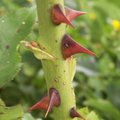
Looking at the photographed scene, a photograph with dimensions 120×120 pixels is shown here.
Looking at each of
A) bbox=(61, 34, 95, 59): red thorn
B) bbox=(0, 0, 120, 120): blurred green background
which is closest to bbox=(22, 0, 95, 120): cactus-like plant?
bbox=(61, 34, 95, 59): red thorn

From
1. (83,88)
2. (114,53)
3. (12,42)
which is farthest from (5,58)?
(114,53)

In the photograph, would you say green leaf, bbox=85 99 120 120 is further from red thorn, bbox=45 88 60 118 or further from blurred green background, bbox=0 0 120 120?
red thorn, bbox=45 88 60 118

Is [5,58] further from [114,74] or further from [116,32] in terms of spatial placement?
[116,32]

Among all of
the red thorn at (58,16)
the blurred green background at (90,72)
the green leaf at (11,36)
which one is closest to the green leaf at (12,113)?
the green leaf at (11,36)

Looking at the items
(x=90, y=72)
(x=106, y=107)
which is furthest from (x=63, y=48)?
(x=90, y=72)

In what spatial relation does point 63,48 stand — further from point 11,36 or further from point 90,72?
point 90,72

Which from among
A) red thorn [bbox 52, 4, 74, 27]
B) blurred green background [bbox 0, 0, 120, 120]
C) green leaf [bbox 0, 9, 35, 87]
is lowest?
blurred green background [bbox 0, 0, 120, 120]

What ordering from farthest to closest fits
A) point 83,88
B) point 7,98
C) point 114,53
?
point 114,53
point 83,88
point 7,98
